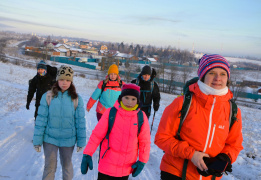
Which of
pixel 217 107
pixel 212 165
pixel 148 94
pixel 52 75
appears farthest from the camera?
pixel 148 94

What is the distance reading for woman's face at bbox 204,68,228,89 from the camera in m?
2.06

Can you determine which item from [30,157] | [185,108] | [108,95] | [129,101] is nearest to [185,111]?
[185,108]

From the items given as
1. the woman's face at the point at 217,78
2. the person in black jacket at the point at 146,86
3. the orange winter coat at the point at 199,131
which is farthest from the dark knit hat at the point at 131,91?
the person in black jacket at the point at 146,86

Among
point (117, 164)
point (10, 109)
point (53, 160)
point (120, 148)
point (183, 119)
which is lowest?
point (10, 109)

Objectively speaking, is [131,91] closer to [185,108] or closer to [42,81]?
[185,108]

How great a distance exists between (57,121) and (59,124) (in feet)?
0.20

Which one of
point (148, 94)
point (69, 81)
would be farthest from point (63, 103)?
point (148, 94)

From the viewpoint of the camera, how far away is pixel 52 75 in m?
5.34

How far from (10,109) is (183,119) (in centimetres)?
841

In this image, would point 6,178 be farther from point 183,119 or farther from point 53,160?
point 183,119

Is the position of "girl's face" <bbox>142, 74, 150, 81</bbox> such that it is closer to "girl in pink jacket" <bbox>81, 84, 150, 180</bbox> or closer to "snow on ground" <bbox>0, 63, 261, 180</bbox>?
"snow on ground" <bbox>0, 63, 261, 180</bbox>

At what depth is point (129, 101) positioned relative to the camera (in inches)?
107

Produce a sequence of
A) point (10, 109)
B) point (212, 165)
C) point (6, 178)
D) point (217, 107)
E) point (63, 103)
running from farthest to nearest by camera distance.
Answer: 1. point (10, 109)
2. point (6, 178)
3. point (63, 103)
4. point (217, 107)
5. point (212, 165)

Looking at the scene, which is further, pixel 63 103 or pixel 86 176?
pixel 86 176
